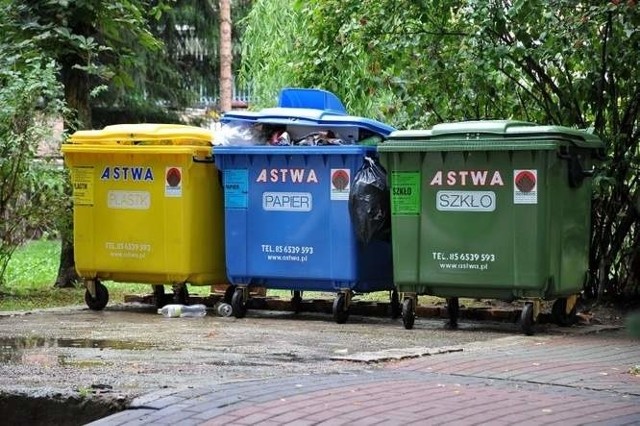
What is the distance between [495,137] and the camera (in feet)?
27.2

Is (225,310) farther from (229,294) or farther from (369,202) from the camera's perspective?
(369,202)

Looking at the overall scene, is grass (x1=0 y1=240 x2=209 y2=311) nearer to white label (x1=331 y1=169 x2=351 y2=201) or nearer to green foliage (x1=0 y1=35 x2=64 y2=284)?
green foliage (x1=0 y1=35 x2=64 y2=284)

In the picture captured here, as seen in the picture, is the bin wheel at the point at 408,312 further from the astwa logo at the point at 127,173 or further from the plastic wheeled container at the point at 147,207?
the astwa logo at the point at 127,173

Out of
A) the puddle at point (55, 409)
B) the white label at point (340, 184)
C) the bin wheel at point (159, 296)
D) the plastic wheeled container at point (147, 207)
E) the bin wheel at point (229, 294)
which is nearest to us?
the puddle at point (55, 409)

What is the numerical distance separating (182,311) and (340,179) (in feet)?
6.16

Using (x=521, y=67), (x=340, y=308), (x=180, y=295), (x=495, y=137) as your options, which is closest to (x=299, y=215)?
(x=340, y=308)

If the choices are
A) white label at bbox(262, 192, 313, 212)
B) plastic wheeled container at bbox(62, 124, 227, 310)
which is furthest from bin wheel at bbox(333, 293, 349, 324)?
plastic wheeled container at bbox(62, 124, 227, 310)

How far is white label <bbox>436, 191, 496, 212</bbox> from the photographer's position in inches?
328

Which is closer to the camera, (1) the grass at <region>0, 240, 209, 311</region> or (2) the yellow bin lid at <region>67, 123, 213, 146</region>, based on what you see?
(2) the yellow bin lid at <region>67, 123, 213, 146</region>

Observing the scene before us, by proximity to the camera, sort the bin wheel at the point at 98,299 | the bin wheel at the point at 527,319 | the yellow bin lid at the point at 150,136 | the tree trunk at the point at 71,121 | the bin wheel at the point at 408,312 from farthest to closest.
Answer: the tree trunk at the point at 71,121 < the bin wheel at the point at 98,299 < the yellow bin lid at the point at 150,136 < the bin wheel at the point at 408,312 < the bin wheel at the point at 527,319

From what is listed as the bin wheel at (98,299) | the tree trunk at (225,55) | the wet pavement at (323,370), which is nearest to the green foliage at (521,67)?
the wet pavement at (323,370)

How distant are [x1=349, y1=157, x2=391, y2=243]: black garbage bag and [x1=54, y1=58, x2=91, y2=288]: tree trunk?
352 centimetres

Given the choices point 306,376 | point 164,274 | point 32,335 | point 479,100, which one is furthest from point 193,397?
point 479,100

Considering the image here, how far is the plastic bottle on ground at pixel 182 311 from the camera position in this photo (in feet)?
31.7
